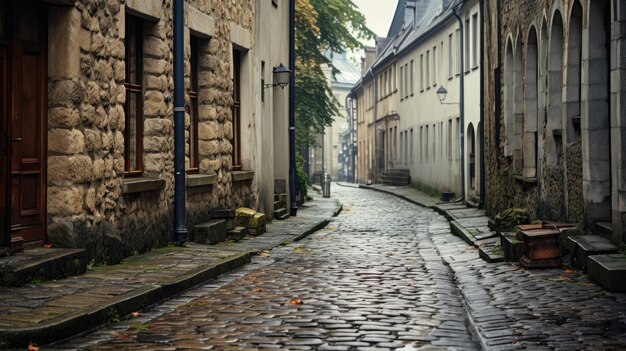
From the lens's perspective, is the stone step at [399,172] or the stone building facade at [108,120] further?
the stone step at [399,172]

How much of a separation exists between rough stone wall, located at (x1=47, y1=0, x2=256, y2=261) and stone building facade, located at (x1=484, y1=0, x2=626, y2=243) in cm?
529

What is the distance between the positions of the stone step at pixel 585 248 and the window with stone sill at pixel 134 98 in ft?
18.5

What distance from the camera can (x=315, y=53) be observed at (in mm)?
36812

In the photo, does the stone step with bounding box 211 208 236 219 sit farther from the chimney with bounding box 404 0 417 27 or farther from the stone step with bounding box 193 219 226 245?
the chimney with bounding box 404 0 417 27

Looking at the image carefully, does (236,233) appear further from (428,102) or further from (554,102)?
(428,102)

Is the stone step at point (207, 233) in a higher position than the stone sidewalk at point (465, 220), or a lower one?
higher

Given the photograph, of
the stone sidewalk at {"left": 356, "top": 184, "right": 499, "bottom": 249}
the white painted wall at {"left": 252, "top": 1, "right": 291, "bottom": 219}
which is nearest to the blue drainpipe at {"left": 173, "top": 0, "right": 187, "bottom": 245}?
the stone sidewalk at {"left": 356, "top": 184, "right": 499, "bottom": 249}

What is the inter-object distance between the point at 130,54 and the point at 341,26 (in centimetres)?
2519

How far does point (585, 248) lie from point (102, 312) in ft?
17.4

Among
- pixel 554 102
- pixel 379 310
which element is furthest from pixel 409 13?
pixel 379 310

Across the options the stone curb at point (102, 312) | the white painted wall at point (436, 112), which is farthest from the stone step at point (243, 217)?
the white painted wall at point (436, 112)

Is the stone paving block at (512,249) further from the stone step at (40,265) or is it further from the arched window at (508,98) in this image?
the arched window at (508,98)

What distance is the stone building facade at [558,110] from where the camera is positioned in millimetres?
11625

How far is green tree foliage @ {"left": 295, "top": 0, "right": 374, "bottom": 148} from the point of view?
3484 cm
